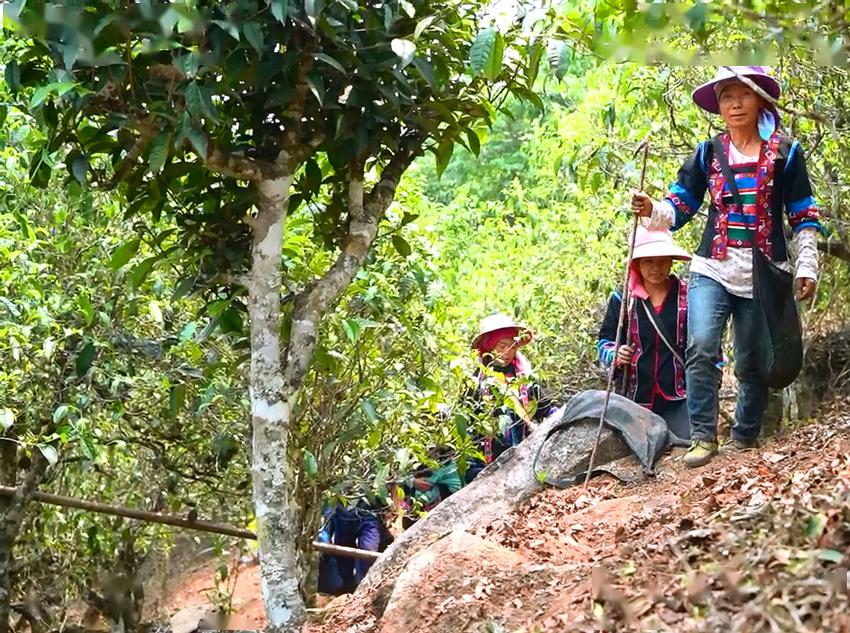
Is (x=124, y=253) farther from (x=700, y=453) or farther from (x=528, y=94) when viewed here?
(x=700, y=453)

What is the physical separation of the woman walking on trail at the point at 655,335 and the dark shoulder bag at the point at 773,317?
756 millimetres

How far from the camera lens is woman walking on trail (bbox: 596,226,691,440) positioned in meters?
5.88

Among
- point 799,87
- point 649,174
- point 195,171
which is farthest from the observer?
point 649,174

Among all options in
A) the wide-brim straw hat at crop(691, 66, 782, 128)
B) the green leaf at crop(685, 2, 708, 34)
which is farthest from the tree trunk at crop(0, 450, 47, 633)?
the green leaf at crop(685, 2, 708, 34)

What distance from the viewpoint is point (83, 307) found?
5.23m

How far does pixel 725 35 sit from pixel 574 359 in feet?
11.4

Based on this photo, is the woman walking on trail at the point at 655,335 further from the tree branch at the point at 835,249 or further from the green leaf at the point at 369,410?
the green leaf at the point at 369,410

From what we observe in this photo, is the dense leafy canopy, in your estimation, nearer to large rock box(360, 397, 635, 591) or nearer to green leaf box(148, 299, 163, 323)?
green leaf box(148, 299, 163, 323)

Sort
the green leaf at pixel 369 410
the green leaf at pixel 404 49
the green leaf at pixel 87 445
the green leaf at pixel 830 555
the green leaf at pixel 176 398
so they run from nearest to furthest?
the green leaf at pixel 830 555, the green leaf at pixel 404 49, the green leaf at pixel 369 410, the green leaf at pixel 87 445, the green leaf at pixel 176 398

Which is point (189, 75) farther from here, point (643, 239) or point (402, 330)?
point (643, 239)

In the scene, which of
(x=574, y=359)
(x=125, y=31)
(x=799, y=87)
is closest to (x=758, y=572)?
(x=125, y=31)

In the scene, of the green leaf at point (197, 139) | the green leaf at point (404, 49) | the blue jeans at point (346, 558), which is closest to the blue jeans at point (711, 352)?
the green leaf at point (404, 49)

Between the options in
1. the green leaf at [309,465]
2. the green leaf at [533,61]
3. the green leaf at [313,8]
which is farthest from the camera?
the green leaf at [309,465]

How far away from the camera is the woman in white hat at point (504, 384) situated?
5875 mm
